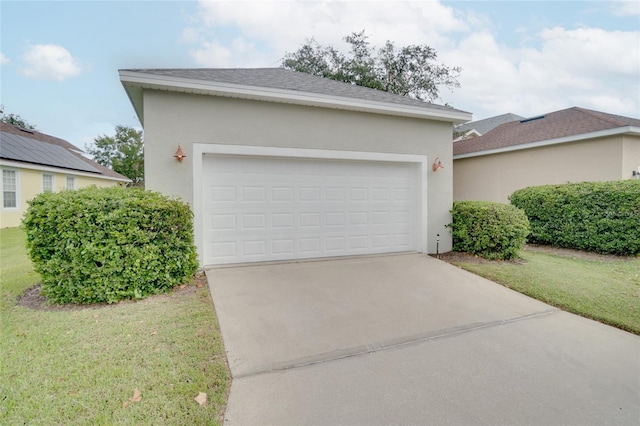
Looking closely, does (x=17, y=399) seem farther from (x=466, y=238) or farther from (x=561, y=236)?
(x=561, y=236)

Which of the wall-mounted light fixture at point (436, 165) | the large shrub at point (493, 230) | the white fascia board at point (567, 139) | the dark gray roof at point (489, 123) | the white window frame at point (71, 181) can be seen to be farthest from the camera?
the dark gray roof at point (489, 123)

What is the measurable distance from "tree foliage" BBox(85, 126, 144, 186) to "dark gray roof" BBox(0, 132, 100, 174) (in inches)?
545

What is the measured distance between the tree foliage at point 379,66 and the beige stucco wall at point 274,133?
12.5 m

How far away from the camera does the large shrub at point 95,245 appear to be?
396 cm

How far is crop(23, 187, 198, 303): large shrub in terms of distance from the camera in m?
→ 3.96

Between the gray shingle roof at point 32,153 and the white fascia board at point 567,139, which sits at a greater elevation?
the gray shingle roof at point 32,153

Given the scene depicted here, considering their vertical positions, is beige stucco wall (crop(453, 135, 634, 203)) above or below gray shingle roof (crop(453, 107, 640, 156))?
below

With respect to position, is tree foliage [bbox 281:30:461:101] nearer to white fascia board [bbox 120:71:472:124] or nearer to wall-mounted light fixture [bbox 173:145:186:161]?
white fascia board [bbox 120:71:472:124]

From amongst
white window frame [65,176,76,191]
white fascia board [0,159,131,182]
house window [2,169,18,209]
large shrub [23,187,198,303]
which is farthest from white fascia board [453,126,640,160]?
white window frame [65,176,76,191]

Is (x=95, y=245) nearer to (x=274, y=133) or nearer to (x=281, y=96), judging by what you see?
(x=274, y=133)

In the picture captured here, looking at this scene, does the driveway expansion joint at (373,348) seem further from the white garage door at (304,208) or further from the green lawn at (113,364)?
the white garage door at (304,208)

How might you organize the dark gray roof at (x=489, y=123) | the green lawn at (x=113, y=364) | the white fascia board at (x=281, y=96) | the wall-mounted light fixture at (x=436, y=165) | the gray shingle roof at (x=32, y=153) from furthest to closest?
→ 1. the dark gray roof at (x=489, y=123)
2. the gray shingle roof at (x=32, y=153)
3. the wall-mounted light fixture at (x=436, y=165)
4. the white fascia board at (x=281, y=96)
5. the green lawn at (x=113, y=364)

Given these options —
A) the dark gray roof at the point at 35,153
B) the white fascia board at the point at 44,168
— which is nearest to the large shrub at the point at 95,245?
the white fascia board at the point at 44,168

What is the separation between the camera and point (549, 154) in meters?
10.3
